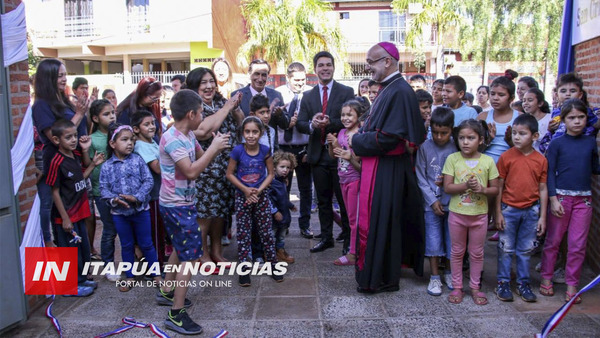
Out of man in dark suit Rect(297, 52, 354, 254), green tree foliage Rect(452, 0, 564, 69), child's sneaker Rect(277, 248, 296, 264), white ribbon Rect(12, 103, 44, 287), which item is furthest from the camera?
green tree foliage Rect(452, 0, 564, 69)

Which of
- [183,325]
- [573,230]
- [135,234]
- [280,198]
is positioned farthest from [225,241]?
[573,230]

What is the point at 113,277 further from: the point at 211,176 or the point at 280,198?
the point at 280,198

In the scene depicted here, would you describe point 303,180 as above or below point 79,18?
below

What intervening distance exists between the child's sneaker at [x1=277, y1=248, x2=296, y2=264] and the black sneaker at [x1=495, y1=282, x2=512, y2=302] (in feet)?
6.62

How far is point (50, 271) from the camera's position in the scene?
421 cm

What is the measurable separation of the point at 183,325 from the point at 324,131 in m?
2.62

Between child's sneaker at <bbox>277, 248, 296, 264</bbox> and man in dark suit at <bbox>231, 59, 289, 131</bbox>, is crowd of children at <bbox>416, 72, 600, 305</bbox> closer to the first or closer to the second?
child's sneaker at <bbox>277, 248, 296, 264</bbox>

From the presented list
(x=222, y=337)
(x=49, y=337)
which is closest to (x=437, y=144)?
(x=222, y=337)

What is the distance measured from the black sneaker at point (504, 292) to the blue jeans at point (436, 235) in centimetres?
49

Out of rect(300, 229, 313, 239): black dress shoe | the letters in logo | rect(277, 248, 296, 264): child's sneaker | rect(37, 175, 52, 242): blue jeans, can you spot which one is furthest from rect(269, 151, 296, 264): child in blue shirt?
rect(37, 175, 52, 242): blue jeans

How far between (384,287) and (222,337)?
5.07 feet

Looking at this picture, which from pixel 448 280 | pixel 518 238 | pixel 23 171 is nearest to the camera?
pixel 23 171

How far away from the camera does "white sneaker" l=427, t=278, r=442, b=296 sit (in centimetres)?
429

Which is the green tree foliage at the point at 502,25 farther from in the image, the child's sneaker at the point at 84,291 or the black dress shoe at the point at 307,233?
the child's sneaker at the point at 84,291
